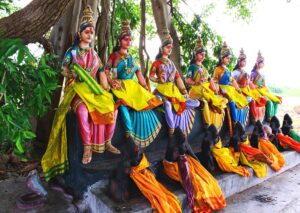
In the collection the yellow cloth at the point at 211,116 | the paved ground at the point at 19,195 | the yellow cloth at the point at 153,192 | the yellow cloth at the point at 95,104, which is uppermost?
the yellow cloth at the point at 95,104

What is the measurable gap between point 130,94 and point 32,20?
1136 mm

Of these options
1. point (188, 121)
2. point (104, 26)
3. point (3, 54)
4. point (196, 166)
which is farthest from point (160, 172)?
point (104, 26)

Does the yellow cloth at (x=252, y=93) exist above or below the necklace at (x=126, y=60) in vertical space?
below

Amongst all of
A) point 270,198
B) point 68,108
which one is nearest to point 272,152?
point 270,198

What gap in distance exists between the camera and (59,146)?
284 centimetres

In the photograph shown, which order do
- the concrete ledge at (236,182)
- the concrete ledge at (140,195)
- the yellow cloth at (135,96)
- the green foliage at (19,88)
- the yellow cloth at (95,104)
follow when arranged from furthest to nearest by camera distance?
1. the concrete ledge at (236,182)
2. the yellow cloth at (135,96)
3. the yellow cloth at (95,104)
4. the concrete ledge at (140,195)
5. the green foliage at (19,88)

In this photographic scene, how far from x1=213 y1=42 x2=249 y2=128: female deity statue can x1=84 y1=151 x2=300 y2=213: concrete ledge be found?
2.86 ft

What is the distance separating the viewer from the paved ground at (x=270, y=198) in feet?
9.78

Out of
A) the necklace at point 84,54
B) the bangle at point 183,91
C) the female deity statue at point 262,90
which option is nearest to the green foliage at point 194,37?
the female deity statue at point 262,90

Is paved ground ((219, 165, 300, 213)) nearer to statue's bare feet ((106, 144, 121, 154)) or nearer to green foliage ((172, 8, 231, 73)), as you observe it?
statue's bare feet ((106, 144, 121, 154))

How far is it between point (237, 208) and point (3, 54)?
8.32ft

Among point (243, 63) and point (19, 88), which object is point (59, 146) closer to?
point (19, 88)

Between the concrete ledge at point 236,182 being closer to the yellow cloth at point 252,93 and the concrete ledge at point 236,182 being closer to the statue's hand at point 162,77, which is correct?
the yellow cloth at point 252,93

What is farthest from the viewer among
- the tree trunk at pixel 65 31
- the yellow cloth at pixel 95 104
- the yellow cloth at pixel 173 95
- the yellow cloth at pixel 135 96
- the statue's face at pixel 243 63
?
the tree trunk at pixel 65 31
